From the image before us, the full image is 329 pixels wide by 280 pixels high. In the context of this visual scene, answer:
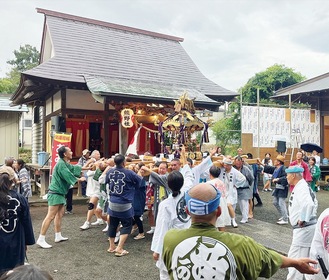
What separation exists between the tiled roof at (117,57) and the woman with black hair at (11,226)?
7924 mm

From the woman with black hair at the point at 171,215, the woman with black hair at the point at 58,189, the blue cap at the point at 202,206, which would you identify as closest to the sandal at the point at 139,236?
the woman with black hair at the point at 58,189

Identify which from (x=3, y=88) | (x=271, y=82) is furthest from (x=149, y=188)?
(x=3, y=88)

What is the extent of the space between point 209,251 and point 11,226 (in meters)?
2.29

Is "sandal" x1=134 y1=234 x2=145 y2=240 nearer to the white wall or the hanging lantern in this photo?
the hanging lantern

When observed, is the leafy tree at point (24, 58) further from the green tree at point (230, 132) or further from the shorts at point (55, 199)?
the shorts at point (55, 199)

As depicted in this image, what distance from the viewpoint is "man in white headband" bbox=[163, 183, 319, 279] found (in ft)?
5.91

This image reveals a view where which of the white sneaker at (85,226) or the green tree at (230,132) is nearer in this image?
the white sneaker at (85,226)

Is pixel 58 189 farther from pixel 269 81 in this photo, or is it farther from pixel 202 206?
pixel 269 81

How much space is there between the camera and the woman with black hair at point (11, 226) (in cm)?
311

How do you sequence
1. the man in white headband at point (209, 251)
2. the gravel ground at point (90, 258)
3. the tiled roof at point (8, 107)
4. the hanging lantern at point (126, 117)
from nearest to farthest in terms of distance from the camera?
the man in white headband at point (209, 251), the gravel ground at point (90, 258), the hanging lantern at point (126, 117), the tiled roof at point (8, 107)

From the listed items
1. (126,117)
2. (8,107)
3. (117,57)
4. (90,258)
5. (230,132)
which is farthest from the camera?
(230,132)

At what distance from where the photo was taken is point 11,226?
3172 mm

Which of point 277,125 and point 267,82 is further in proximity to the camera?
point 267,82

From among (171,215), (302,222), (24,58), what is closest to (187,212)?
(171,215)
